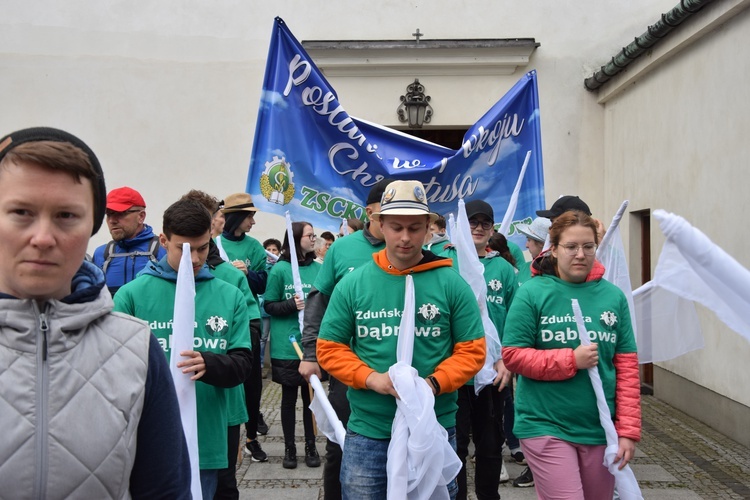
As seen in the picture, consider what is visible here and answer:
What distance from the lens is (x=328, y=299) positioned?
4.58m

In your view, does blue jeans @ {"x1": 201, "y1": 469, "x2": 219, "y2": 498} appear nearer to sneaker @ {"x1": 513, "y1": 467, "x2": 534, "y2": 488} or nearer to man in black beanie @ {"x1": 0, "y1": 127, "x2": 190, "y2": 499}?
man in black beanie @ {"x1": 0, "y1": 127, "x2": 190, "y2": 499}

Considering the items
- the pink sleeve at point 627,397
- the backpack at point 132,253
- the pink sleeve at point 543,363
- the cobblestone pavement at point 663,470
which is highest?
the backpack at point 132,253

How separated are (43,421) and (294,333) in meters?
5.54

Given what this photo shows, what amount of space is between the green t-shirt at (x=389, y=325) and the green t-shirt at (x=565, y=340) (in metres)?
0.43

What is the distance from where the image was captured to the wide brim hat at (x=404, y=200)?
358cm

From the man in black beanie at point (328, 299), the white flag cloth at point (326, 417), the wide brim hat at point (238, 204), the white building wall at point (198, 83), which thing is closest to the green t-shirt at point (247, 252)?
the wide brim hat at point (238, 204)

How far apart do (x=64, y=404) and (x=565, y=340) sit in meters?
2.79

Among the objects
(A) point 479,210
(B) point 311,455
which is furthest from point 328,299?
(B) point 311,455

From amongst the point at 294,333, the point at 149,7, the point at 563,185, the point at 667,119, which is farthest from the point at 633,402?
the point at 149,7

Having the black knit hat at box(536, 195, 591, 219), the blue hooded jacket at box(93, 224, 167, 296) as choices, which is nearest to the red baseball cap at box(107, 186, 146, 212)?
the blue hooded jacket at box(93, 224, 167, 296)

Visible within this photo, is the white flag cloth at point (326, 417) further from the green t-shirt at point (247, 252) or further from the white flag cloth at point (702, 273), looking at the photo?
the green t-shirt at point (247, 252)

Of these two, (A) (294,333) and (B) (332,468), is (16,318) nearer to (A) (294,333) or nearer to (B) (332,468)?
(B) (332,468)

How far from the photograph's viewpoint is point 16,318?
4.91 ft

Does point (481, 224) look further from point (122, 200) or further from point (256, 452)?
point (256, 452)
